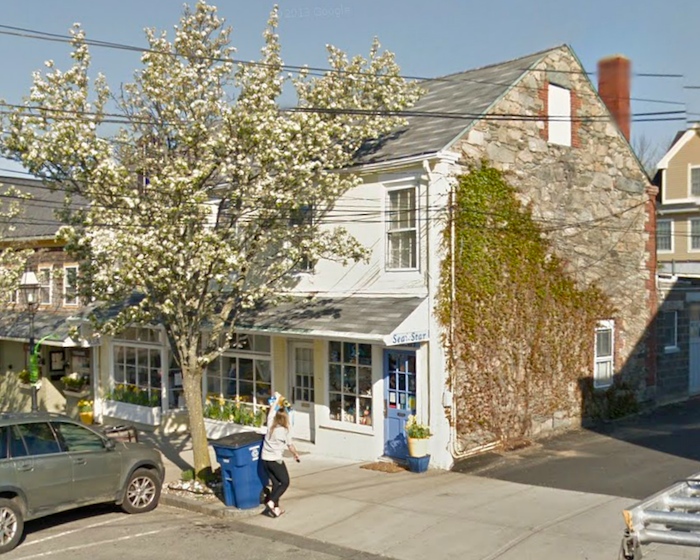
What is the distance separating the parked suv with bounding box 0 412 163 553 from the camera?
31.7ft

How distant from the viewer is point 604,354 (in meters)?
17.9

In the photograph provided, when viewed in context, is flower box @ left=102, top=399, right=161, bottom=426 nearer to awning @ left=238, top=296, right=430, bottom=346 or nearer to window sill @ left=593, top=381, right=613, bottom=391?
awning @ left=238, top=296, right=430, bottom=346

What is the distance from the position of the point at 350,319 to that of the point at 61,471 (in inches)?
221

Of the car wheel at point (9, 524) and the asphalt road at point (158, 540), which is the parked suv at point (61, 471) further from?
the asphalt road at point (158, 540)

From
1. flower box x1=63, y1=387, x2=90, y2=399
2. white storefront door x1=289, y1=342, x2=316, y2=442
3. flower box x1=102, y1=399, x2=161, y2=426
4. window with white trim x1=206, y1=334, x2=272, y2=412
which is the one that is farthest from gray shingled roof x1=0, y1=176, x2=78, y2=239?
white storefront door x1=289, y1=342, x2=316, y2=442

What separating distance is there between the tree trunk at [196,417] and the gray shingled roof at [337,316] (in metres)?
2.57

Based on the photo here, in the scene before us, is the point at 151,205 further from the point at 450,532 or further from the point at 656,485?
the point at 656,485

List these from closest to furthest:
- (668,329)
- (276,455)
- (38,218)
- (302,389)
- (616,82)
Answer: (276,455), (302,389), (616,82), (668,329), (38,218)

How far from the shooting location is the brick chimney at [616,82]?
1883 centimetres

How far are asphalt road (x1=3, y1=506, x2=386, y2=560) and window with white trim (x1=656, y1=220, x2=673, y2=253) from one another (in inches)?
1120

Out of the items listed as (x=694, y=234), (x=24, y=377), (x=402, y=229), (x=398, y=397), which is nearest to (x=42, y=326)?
(x=24, y=377)

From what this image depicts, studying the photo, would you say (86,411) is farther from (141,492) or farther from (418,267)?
(418,267)

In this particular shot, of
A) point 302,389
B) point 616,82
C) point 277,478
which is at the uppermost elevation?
point 616,82

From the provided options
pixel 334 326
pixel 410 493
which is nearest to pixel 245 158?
pixel 334 326
